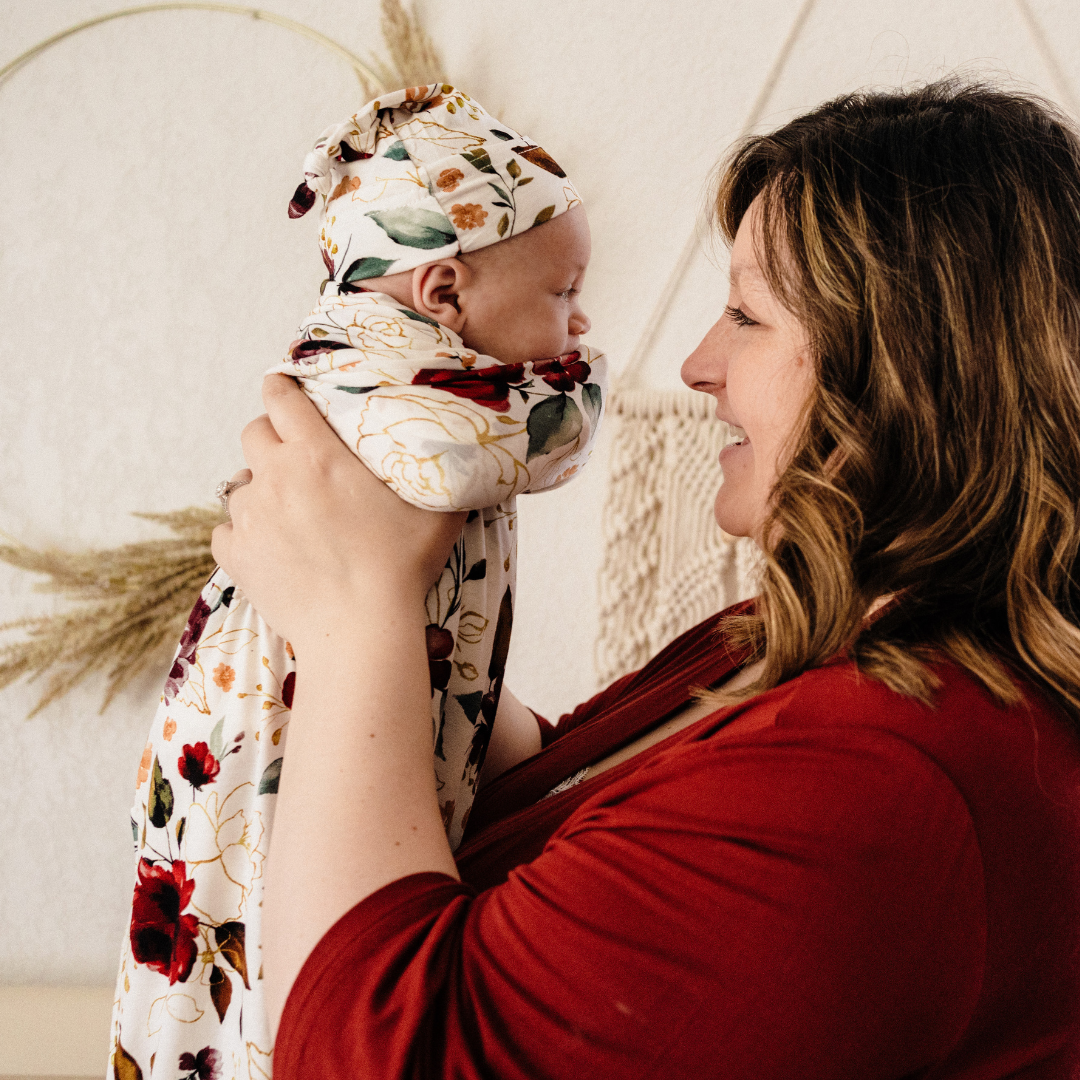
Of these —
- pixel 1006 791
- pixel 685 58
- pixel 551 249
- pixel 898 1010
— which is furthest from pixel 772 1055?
pixel 685 58

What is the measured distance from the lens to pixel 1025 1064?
576 millimetres

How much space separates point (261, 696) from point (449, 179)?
1.61 ft

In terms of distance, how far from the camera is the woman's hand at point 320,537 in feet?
2.29

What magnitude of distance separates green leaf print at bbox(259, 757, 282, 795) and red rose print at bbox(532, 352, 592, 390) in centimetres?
40

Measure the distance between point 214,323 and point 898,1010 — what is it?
1465 millimetres

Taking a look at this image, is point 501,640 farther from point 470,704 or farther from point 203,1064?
point 203,1064

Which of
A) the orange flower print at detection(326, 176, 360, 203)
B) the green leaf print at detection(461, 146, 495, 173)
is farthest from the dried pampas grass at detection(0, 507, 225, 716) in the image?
the green leaf print at detection(461, 146, 495, 173)

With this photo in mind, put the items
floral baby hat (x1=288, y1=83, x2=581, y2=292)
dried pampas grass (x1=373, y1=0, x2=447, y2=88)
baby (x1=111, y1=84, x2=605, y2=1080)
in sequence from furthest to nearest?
dried pampas grass (x1=373, y1=0, x2=447, y2=88)
floral baby hat (x1=288, y1=83, x2=581, y2=292)
baby (x1=111, y1=84, x2=605, y2=1080)

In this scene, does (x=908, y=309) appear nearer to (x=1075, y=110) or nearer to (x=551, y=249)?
(x=551, y=249)

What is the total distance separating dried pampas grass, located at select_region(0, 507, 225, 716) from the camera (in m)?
1.54

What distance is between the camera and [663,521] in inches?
62.9

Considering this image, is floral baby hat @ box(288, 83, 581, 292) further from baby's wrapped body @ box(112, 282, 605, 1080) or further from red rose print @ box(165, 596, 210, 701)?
red rose print @ box(165, 596, 210, 701)

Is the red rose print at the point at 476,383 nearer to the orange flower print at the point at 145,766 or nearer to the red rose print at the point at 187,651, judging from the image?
the red rose print at the point at 187,651

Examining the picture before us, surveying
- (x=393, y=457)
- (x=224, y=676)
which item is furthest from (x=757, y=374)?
(x=224, y=676)
